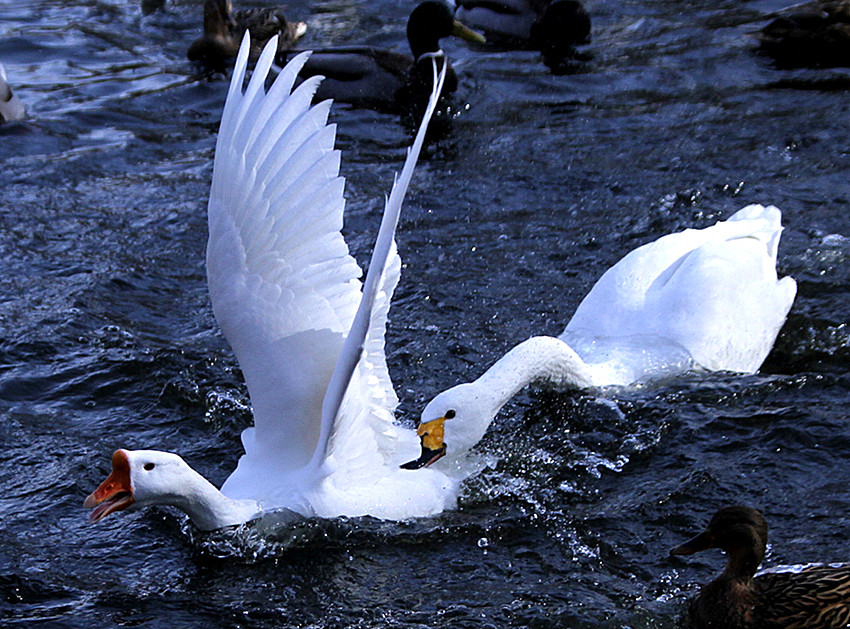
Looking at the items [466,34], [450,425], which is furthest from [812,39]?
[450,425]

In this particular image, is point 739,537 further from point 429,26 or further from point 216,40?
point 216,40

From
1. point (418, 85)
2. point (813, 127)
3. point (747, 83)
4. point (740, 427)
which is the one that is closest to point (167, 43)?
point (418, 85)

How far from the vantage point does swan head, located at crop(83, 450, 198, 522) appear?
4754mm

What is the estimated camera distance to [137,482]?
15.7 feet

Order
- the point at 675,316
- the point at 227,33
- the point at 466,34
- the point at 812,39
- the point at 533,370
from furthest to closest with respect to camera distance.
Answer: the point at 227,33 < the point at 466,34 < the point at 812,39 < the point at 675,316 < the point at 533,370

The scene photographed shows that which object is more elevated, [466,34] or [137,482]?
[466,34]

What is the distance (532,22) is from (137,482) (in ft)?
28.2

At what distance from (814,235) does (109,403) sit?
4212mm

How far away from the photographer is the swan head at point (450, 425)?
17.2 ft

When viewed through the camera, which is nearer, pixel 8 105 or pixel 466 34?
pixel 8 105

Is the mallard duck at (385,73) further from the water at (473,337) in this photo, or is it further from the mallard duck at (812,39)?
the mallard duck at (812,39)

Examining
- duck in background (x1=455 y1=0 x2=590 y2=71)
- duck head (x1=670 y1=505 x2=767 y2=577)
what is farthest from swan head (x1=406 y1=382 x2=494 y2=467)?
duck in background (x1=455 y1=0 x2=590 y2=71)

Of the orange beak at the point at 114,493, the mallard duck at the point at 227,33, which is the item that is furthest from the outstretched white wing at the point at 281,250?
the mallard duck at the point at 227,33

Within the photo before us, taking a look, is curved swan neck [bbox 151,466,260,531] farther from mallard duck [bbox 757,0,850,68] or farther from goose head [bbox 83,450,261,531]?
mallard duck [bbox 757,0,850,68]
